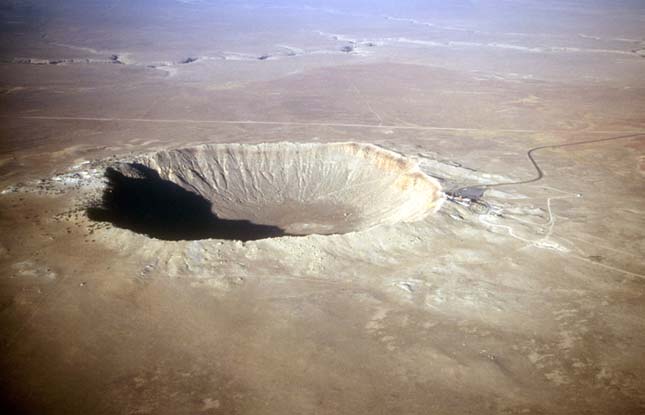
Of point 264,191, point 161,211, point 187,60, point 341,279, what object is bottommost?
point 161,211

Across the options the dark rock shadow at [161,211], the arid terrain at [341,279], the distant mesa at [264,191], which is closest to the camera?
the arid terrain at [341,279]

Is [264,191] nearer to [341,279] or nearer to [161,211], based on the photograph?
[161,211]

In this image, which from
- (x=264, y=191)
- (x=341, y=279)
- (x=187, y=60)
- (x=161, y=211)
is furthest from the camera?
(x=187, y=60)

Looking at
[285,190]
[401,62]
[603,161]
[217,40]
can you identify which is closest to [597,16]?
[401,62]

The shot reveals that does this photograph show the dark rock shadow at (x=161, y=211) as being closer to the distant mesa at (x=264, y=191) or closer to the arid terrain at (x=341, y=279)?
the distant mesa at (x=264, y=191)

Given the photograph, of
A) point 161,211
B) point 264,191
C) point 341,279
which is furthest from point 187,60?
point 341,279

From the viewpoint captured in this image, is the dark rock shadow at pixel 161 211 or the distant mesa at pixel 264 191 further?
the distant mesa at pixel 264 191

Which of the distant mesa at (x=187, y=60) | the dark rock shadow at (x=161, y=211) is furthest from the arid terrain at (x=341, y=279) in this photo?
the distant mesa at (x=187, y=60)
